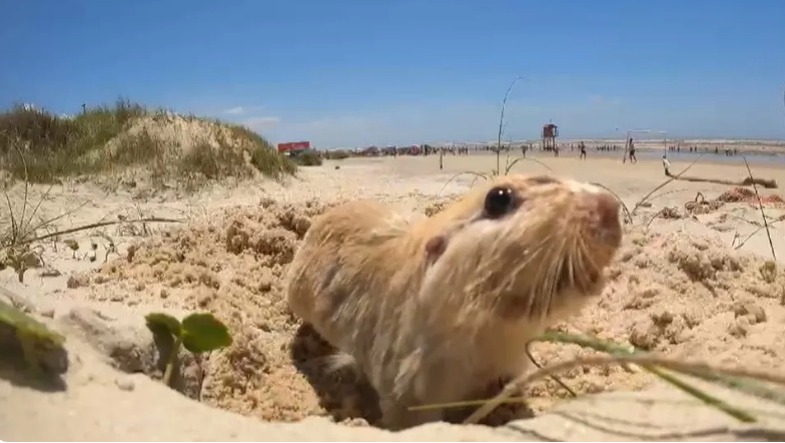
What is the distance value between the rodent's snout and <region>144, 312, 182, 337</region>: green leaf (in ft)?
4.63

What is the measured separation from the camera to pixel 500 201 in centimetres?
244

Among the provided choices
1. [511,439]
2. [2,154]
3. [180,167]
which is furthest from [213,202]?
[511,439]

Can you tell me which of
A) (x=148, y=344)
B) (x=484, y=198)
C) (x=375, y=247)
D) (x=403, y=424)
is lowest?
(x=403, y=424)

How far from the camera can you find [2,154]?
4.86 meters

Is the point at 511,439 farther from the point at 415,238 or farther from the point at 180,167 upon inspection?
the point at 180,167

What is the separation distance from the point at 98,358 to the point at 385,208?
5.27 feet

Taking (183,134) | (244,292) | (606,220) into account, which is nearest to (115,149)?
(183,134)

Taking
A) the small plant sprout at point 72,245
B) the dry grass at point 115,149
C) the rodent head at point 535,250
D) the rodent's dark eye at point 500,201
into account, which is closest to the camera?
the rodent head at point 535,250

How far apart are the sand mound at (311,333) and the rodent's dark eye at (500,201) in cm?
70

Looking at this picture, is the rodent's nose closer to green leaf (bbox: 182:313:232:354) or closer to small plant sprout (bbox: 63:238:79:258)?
green leaf (bbox: 182:313:232:354)

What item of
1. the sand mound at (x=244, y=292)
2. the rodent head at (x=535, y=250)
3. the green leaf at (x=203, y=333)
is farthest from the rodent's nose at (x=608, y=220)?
the sand mound at (x=244, y=292)

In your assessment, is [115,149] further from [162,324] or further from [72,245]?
[162,324]

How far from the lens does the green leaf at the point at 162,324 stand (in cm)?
254

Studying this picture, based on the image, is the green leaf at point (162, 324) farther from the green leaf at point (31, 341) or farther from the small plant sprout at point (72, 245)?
the small plant sprout at point (72, 245)
